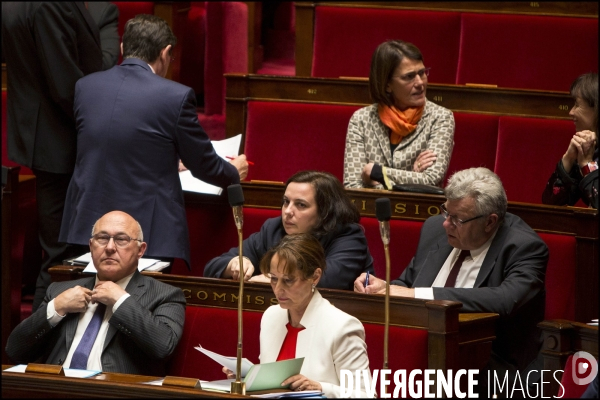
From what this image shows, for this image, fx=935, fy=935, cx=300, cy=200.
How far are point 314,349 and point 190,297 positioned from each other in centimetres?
31

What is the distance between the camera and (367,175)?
6.16 ft

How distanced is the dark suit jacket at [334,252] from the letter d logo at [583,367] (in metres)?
0.42

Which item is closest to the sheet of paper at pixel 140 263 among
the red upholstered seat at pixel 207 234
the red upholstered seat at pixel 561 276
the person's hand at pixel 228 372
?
the red upholstered seat at pixel 207 234

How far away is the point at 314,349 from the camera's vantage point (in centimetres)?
126

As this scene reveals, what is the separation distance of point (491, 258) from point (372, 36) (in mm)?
1028

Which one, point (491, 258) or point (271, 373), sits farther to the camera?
point (491, 258)

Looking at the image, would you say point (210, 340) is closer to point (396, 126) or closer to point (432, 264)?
point (432, 264)

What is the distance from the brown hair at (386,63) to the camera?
1.92 m

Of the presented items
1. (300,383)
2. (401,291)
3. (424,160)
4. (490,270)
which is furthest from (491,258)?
(300,383)

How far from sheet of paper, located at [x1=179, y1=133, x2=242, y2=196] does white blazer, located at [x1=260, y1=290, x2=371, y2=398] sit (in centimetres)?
57

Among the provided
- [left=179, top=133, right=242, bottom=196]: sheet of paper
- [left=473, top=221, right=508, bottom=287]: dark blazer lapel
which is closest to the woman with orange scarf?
[left=179, top=133, right=242, bottom=196]: sheet of paper

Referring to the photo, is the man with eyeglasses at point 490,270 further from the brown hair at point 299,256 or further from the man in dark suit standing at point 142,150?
the man in dark suit standing at point 142,150

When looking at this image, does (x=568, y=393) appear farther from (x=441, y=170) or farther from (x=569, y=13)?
(x=569, y=13)

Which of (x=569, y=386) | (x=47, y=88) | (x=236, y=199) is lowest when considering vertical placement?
(x=569, y=386)
